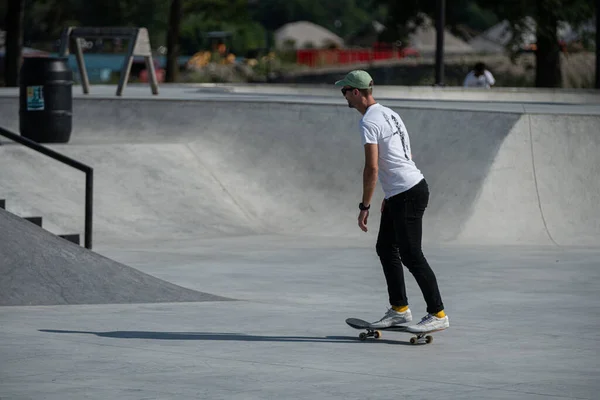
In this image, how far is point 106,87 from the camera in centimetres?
2823

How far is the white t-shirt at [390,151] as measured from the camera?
7848mm

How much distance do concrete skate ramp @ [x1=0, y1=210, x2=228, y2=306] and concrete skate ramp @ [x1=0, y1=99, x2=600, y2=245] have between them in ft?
15.7

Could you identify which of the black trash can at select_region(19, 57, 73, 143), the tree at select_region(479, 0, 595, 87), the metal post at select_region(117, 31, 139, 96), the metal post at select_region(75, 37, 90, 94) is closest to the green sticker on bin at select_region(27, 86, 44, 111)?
the black trash can at select_region(19, 57, 73, 143)

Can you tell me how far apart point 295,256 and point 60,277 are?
4.19 meters

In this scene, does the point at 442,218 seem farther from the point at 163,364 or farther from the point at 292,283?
the point at 163,364

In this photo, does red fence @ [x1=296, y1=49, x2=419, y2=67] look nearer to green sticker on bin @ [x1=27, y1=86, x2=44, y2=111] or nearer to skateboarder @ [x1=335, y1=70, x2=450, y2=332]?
green sticker on bin @ [x1=27, y1=86, x2=44, y2=111]

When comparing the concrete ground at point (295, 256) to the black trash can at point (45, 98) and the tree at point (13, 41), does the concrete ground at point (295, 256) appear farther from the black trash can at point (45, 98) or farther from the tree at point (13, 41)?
the tree at point (13, 41)

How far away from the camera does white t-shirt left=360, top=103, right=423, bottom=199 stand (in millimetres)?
7848

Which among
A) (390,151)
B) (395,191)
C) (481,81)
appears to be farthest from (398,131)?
(481,81)

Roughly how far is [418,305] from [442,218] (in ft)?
18.0

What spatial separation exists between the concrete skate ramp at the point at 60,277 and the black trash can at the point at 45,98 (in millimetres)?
7283

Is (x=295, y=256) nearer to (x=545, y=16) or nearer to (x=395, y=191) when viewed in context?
(x=395, y=191)

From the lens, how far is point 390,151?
789 centimetres

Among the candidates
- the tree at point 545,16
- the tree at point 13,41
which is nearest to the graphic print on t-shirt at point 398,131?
the tree at point 545,16
